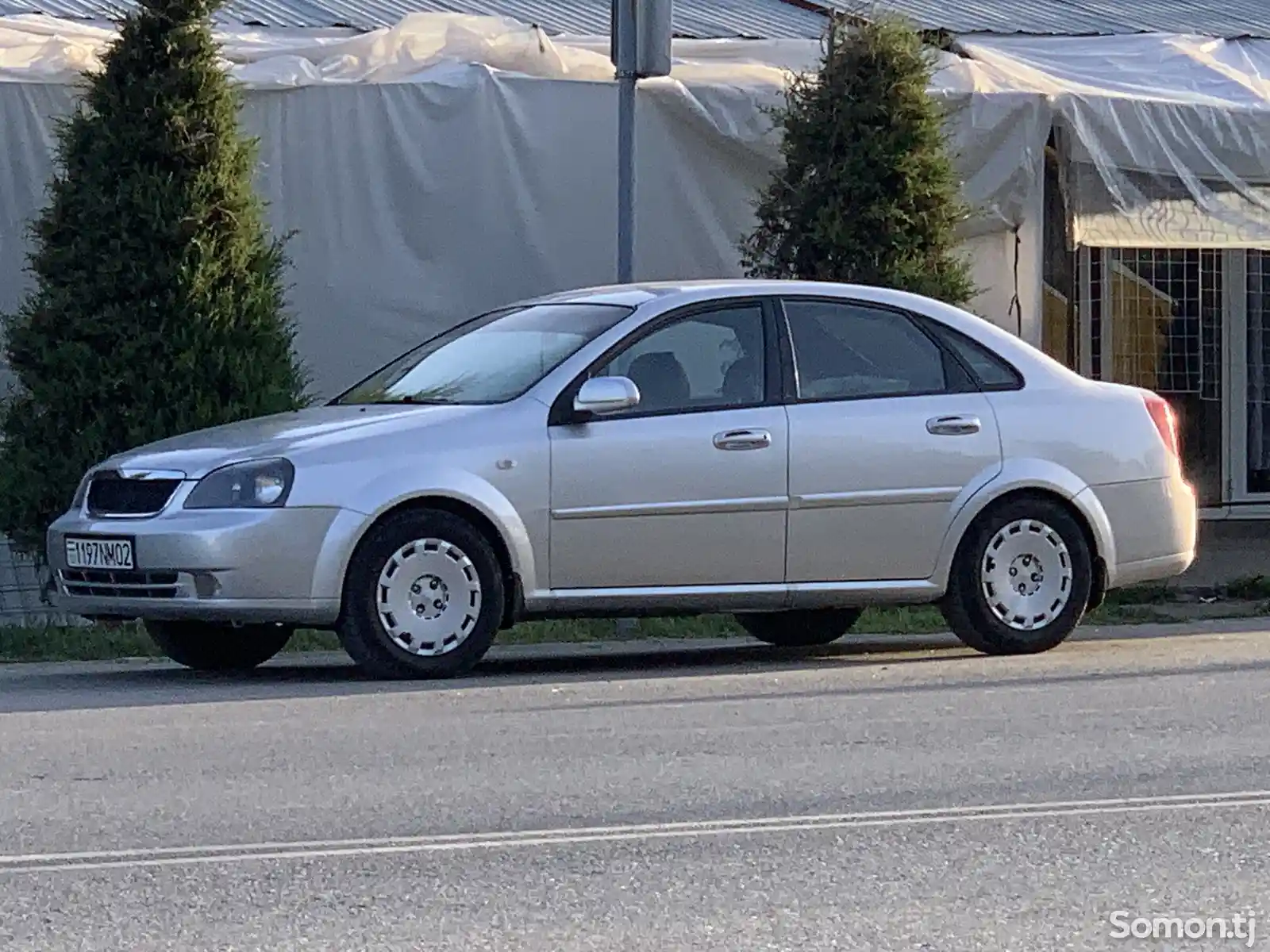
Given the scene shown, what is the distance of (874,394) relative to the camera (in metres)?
10.0

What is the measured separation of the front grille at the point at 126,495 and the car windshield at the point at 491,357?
108cm

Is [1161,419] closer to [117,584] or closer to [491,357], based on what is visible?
[491,357]

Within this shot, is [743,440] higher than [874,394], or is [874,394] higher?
[874,394]

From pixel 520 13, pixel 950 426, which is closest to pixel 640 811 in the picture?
pixel 950 426

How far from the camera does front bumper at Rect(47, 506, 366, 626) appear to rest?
356 inches

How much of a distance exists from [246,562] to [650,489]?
5.15 feet

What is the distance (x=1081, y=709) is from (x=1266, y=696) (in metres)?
0.76

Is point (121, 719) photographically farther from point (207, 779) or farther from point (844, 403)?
point (844, 403)

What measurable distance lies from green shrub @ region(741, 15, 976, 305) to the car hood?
12.9 ft

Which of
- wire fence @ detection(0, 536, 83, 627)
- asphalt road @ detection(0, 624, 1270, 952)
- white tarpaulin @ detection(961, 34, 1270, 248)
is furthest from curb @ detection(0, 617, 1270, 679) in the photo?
white tarpaulin @ detection(961, 34, 1270, 248)

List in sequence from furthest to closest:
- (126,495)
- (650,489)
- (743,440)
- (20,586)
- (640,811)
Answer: (20,586) < (743,440) < (650,489) < (126,495) < (640,811)

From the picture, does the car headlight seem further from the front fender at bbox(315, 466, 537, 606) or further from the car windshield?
the car windshield

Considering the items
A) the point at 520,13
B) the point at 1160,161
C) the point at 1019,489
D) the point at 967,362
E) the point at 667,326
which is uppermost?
the point at 520,13

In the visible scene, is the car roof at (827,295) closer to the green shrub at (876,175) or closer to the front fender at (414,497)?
the front fender at (414,497)
